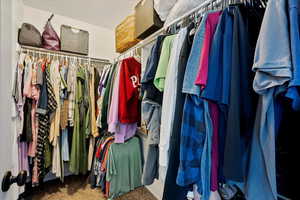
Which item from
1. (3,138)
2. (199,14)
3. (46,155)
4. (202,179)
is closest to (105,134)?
(46,155)

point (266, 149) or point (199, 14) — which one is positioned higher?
point (199, 14)

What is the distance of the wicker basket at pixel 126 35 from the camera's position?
4.72 feet

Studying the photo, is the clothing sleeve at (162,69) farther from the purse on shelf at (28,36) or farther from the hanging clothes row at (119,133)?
the purse on shelf at (28,36)

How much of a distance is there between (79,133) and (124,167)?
69 cm

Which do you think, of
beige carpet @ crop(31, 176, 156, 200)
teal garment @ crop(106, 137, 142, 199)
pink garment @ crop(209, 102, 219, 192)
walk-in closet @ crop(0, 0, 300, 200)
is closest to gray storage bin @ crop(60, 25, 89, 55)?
walk-in closet @ crop(0, 0, 300, 200)

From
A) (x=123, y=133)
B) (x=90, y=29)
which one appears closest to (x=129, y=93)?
(x=123, y=133)

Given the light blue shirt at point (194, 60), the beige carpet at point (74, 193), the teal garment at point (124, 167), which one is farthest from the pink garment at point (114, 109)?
the beige carpet at point (74, 193)

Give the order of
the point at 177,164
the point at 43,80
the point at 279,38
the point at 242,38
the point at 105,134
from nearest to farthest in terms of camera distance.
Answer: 1. the point at 279,38
2. the point at 242,38
3. the point at 177,164
4. the point at 43,80
5. the point at 105,134

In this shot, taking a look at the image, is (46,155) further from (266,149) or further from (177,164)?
(266,149)

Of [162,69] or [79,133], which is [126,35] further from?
[79,133]

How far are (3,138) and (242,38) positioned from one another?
90 cm

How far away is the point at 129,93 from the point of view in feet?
4.01

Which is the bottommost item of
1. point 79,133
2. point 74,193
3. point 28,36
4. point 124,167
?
point 74,193

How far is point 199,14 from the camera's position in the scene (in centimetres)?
80
